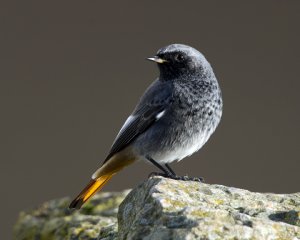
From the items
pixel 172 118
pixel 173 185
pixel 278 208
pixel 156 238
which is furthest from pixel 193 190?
pixel 172 118

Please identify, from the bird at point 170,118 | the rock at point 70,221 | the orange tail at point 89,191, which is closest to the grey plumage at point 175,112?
the bird at point 170,118

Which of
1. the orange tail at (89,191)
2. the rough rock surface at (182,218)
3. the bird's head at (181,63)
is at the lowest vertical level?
the orange tail at (89,191)

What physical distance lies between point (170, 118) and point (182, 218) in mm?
2053

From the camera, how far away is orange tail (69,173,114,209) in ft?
12.8

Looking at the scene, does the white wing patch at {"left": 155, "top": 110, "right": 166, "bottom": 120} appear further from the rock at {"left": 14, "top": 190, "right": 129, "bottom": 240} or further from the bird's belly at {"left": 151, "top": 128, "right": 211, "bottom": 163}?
the rock at {"left": 14, "top": 190, "right": 129, "bottom": 240}

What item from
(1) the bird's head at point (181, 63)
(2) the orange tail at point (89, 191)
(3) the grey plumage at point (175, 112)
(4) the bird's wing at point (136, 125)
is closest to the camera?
(2) the orange tail at point (89, 191)

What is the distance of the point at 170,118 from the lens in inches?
167

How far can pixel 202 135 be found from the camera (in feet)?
14.0

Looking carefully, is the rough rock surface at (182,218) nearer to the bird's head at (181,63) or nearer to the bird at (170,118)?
the bird at (170,118)

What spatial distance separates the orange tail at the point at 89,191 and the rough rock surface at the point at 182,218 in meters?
0.08

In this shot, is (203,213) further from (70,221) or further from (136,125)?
(136,125)

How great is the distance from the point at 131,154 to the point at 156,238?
226 cm

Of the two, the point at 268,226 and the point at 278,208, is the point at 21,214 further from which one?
the point at 268,226

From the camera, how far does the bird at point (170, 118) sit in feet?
13.9
